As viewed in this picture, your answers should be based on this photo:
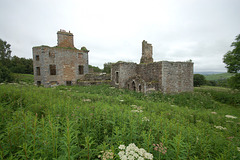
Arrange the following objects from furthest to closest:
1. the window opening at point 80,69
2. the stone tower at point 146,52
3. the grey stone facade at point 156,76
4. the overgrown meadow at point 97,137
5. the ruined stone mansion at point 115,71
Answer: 1. the window opening at point 80,69
2. the stone tower at point 146,52
3. the ruined stone mansion at point 115,71
4. the grey stone facade at point 156,76
5. the overgrown meadow at point 97,137

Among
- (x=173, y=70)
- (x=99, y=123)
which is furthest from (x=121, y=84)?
(x=99, y=123)

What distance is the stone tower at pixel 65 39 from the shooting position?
66.1ft

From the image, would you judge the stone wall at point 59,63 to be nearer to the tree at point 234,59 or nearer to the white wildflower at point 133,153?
the white wildflower at point 133,153

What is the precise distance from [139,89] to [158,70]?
3386 mm

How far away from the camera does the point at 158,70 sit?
44.2 ft

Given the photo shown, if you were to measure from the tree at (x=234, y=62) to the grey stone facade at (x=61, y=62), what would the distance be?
2294 centimetres

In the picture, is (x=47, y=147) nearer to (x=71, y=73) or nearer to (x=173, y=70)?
(x=173, y=70)

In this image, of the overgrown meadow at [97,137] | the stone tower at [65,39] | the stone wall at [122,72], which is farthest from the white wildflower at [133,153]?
the stone tower at [65,39]

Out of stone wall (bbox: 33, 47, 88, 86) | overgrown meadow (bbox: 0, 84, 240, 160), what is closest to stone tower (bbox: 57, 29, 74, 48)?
stone wall (bbox: 33, 47, 88, 86)

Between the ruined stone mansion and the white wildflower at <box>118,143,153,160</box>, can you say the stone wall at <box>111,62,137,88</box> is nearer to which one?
the ruined stone mansion

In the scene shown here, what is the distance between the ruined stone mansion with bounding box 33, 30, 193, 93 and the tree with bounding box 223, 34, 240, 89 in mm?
4984

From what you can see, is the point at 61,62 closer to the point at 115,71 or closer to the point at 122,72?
the point at 115,71

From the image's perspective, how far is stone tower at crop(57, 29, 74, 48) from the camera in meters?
20.2

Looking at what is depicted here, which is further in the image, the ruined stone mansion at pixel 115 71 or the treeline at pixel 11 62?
the treeline at pixel 11 62
